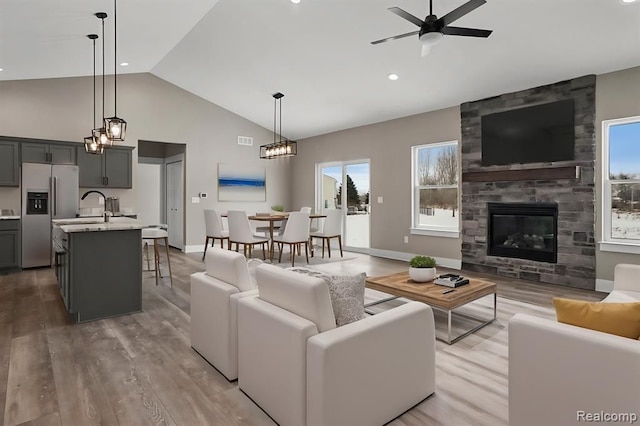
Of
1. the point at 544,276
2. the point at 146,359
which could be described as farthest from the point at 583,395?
the point at 544,276

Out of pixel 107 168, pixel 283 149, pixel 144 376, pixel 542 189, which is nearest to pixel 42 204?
pixel 107 168

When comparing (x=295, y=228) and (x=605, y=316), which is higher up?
(x=295, y=228)

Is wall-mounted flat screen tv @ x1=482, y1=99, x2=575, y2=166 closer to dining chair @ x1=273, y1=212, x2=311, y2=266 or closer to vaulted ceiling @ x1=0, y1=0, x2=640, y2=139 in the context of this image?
vaulted ceiling @ x1=0, y1=0, x2=640, y2=139

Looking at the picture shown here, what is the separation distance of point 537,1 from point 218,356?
13.9 feet

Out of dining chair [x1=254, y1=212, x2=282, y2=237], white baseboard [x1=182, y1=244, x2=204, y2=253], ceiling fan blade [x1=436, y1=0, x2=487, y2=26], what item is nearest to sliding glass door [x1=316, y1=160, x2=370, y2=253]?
dining chair [x1=254, y1=212, x2=282, y2=237]

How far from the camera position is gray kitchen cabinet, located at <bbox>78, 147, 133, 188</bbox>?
6.42 metres

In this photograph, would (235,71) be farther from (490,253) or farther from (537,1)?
(490,253)

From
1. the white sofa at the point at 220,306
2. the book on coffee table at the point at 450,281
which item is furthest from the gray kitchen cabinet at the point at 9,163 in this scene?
the book on coffee table at the point at 450,281

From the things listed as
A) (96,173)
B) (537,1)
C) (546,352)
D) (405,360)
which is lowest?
(405,360)

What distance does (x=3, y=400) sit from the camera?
212 centimetres

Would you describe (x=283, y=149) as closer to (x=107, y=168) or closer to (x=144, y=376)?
(x=107, y=168)

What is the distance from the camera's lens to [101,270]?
353 cm

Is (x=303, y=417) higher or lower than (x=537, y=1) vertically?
lower

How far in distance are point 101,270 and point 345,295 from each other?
2.76 m
